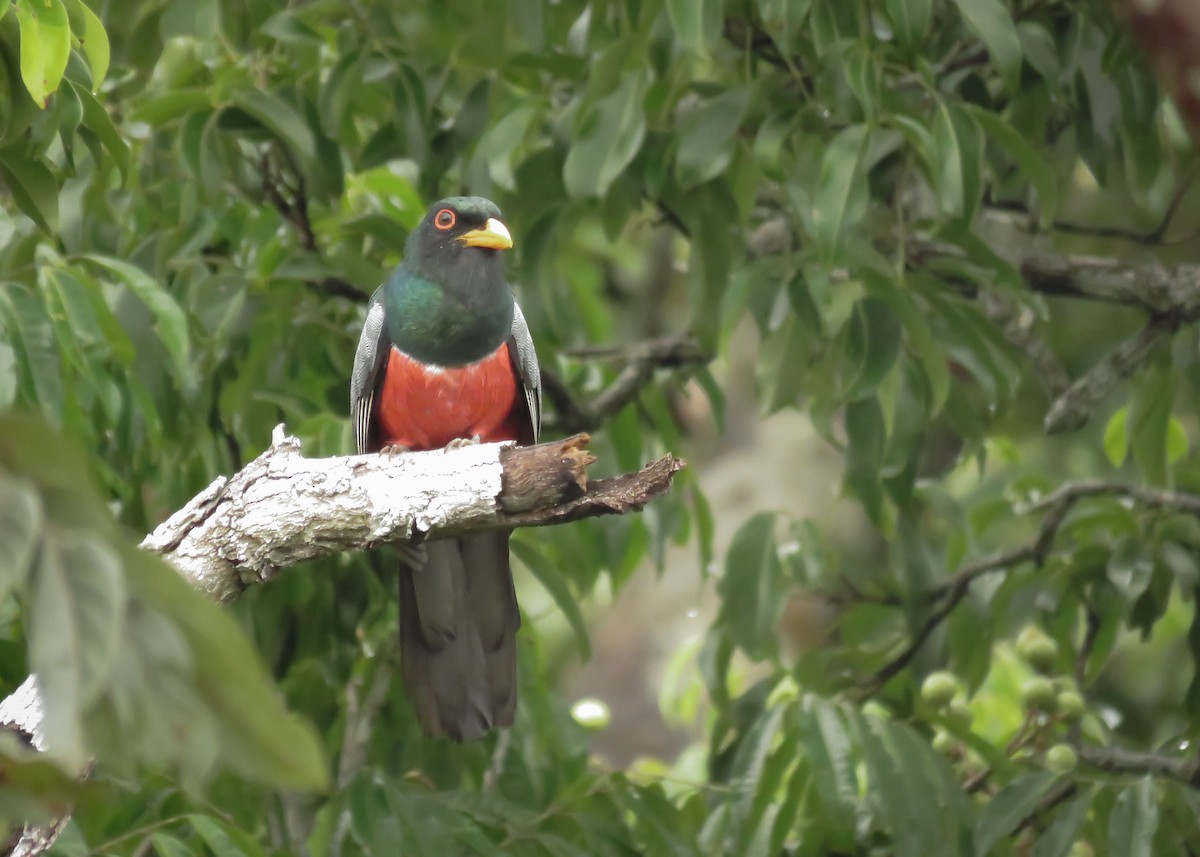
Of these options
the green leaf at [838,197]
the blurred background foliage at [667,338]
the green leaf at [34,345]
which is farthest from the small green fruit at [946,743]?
the green leaf at [34,345]

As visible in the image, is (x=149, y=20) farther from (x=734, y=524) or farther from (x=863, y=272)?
(x=734, y=524)

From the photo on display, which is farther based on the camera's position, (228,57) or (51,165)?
(228,57)

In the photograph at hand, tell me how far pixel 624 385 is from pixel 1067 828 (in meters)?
2.15

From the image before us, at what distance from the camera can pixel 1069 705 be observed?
4.74 meters

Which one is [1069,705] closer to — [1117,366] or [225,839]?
[1117,366]

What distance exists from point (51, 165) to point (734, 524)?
6795 millimetres

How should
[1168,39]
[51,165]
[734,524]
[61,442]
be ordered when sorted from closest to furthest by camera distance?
1. [61,442]
2. [1168,39]
3. [51,165]
4. [734,524]

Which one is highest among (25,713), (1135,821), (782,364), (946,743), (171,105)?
(171,105)

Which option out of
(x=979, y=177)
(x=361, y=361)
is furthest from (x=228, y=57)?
(x=979, y=177)

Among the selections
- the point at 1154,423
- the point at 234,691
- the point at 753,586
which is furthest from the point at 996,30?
the point at 234,691

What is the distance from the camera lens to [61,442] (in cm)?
158

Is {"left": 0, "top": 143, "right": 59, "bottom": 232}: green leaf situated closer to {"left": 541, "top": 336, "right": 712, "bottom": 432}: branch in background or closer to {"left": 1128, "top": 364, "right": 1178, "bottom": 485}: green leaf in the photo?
{"left": 541, "top": 336, "right": 712, "bottom": 432}: branch in background

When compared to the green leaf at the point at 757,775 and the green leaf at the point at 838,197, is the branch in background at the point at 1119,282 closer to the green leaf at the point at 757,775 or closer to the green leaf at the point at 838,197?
the green leaf at the point at 838,197

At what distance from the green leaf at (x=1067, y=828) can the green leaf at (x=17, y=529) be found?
306 centimetres
